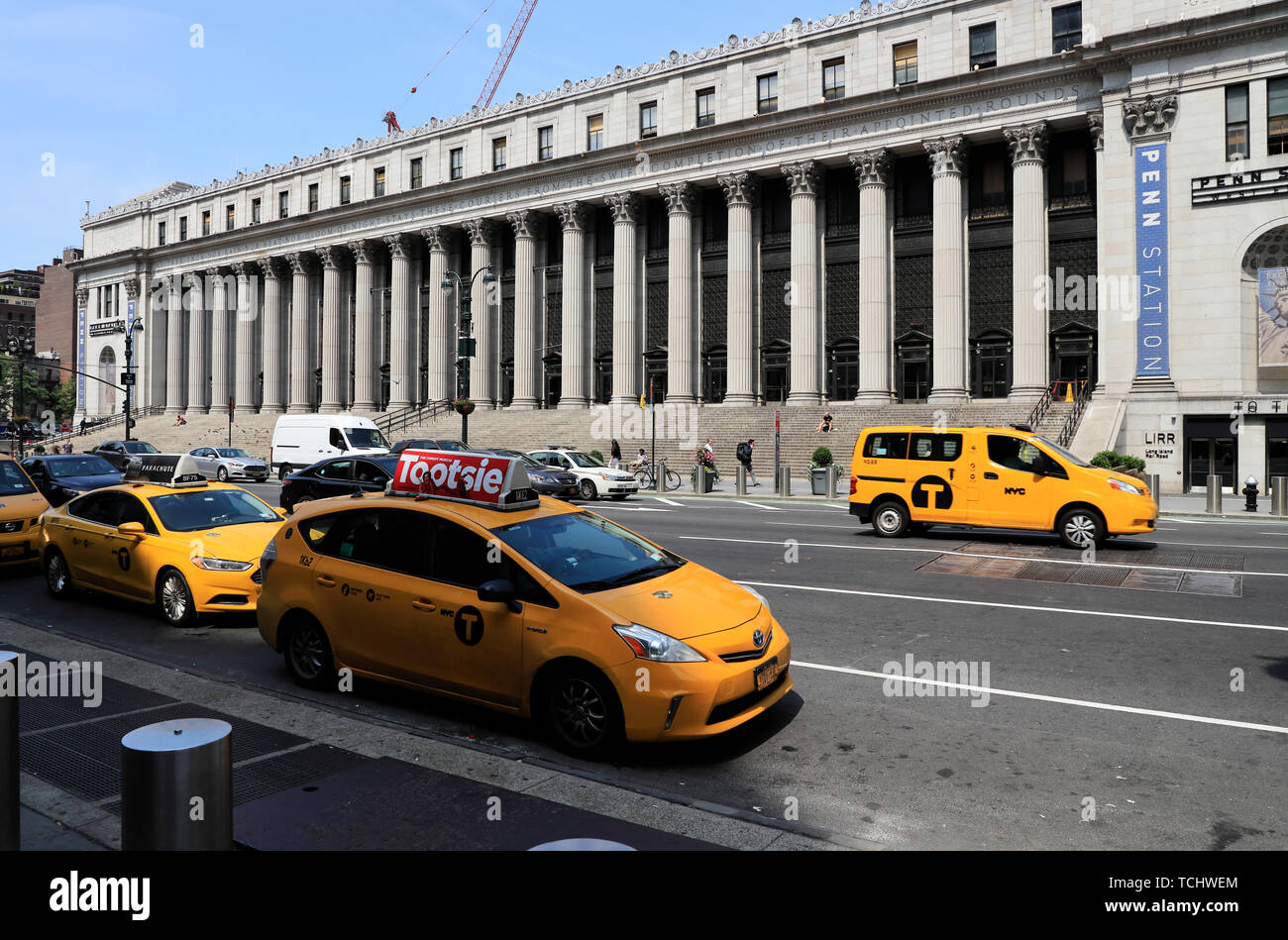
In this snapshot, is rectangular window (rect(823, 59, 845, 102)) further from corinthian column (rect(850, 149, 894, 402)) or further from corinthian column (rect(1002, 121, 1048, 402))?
corinthian column (rect(1002, 121, 1048, 402))

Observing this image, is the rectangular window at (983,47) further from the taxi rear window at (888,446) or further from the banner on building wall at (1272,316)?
the taxi rear window at (888,446)

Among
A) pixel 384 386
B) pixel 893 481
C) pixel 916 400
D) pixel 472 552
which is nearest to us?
pixel 472 552

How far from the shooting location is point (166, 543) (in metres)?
9.89

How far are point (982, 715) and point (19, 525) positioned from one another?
13.6 meters

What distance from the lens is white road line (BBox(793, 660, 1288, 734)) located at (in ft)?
20.0

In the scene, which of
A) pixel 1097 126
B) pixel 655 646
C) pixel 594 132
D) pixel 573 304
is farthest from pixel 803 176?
pixel 655 646

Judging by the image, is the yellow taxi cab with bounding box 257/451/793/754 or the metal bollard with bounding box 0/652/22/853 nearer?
the metal bollard with bounding box 0/652/22/853

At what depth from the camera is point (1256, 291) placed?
30.4 metres

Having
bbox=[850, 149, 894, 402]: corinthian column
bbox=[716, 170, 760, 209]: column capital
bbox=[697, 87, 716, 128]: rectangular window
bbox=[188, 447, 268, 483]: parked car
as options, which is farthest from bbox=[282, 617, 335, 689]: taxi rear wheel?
bbox=[697, 87, 716, 128]: rectangular window

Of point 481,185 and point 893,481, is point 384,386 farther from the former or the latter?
point 893,481

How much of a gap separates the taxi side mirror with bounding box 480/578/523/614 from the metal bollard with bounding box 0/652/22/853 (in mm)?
2613

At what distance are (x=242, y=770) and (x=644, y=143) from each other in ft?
144

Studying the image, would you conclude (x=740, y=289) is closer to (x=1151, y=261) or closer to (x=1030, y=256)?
(x=1030, y=256)
